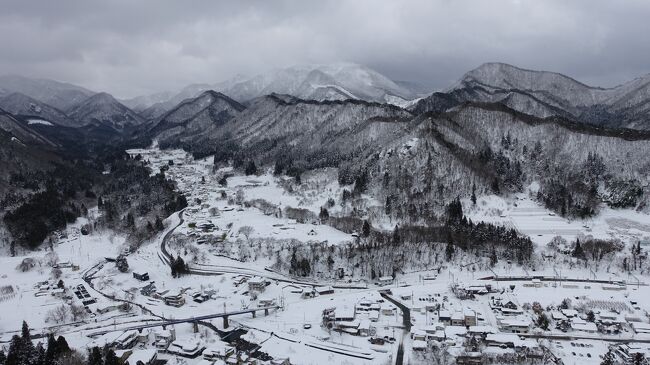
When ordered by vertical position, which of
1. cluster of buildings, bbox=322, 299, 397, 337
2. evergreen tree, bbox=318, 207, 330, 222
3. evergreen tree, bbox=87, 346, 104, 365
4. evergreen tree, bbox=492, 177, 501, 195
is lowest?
evergreen tree, bbox=87, 346, 104, 365

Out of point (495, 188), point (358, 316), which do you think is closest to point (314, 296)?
point (358, 316)

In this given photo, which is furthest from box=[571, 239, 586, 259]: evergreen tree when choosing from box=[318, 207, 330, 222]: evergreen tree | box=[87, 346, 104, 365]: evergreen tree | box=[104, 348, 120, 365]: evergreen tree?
box=[87, 346, 104, 365]: evergreen tree

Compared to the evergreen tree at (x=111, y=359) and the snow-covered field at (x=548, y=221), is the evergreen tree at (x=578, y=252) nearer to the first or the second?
the snow-covered field at (x=548, y=221)

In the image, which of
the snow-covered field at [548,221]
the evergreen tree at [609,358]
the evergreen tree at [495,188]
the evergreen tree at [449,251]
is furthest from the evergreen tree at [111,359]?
the evergreen tree at [495,188]

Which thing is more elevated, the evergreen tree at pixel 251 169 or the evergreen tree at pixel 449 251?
the evergreen tree at pixel 251 169

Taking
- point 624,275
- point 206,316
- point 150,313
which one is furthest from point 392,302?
point 624,275

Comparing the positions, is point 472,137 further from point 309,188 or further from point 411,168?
point 309,188

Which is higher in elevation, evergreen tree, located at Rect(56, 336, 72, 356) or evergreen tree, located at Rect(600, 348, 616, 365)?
evergreen tree, located at Rect(56, 336, 72, 356)

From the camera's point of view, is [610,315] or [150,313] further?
[150,313]

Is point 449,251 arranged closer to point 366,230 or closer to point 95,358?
point 366,230

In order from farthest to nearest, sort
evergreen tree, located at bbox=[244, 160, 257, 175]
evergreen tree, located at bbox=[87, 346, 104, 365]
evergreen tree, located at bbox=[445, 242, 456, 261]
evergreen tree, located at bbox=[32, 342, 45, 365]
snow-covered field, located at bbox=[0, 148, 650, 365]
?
evergreen tree, located at bbox=[244, 160, 257, 175], evergreen tree, located at bbox=[445, 242, 456, 261], snow-covered field, located at bbox=[0, 148, 650, 365], evergreen tree, located at bbox=[32, 342, 45, 365], evergreen tree, located at bbox=[87, 346, 104, 365]

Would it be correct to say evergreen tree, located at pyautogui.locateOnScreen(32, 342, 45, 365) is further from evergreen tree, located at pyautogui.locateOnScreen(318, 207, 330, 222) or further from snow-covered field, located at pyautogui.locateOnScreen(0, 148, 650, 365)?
evergreen tree, located at pyautogui.locateOnScreen(318, 207, 330, 222)
